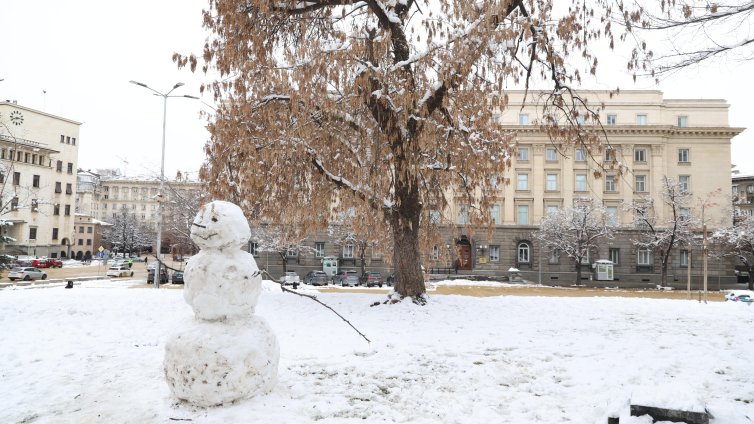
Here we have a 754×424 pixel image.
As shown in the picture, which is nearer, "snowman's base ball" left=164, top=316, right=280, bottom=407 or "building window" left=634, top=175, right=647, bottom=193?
"snowman's base ball" left=164, top=316, right=280, bottom=407

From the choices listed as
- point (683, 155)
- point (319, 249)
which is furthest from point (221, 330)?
point (683, 155)

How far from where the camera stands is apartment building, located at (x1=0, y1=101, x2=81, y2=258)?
196ft

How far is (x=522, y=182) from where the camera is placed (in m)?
49.4

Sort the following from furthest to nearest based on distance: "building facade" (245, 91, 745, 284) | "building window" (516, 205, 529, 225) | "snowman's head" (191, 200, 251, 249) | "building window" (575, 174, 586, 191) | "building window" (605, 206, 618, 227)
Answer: "building window" (575, 174, 586, 191)
"building window" (516, 205, 529, 225)
"building window" (605, 206, 618, 227)
"building facade" (245, 91, 745, 284)
"snowman's head" (191, 200, 251, 249)

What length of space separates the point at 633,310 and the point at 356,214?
7805 millimetres

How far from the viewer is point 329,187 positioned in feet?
40.4

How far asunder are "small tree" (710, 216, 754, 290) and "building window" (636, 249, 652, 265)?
5.55 m

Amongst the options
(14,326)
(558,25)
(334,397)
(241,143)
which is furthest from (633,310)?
(14,326)

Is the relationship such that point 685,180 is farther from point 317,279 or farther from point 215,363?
point 215,363

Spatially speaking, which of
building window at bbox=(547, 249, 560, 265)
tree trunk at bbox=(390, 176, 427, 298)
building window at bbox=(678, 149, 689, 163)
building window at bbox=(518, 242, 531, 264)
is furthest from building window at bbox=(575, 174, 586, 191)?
tree trunk at bbox=(390, 176, 427, 298)

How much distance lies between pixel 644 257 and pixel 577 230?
939 cm

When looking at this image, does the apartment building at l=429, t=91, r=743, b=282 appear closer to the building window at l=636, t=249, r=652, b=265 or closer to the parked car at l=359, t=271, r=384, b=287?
the building window at l=636, t=249, r=652, b=265

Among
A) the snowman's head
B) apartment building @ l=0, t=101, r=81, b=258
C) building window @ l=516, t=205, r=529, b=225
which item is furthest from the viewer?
apartment building @ l=0, t=101, r=81, b=258

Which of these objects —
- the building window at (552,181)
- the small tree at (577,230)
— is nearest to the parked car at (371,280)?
the small tree at (577,230)
